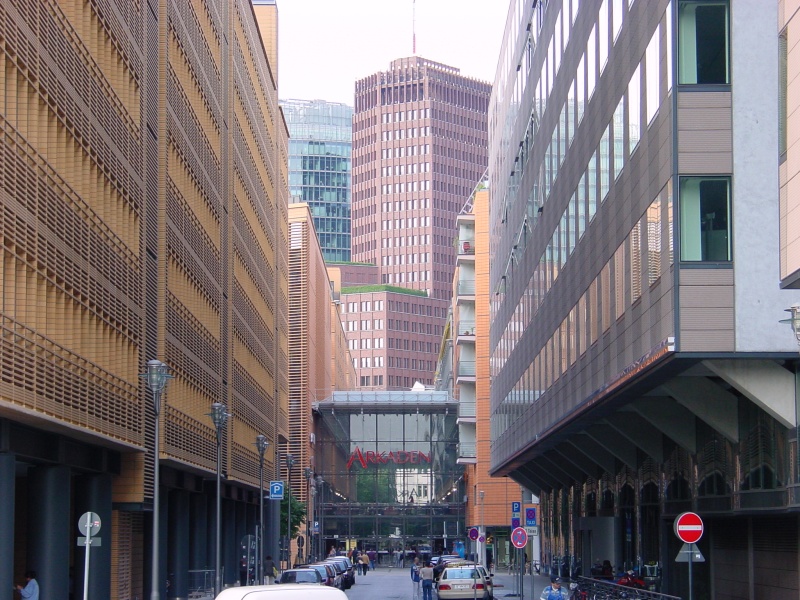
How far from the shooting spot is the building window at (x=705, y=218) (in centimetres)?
2453

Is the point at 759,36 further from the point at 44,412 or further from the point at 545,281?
the point at 545,281

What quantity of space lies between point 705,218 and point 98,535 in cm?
1730

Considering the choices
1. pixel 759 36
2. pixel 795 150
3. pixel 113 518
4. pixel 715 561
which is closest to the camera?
pixel 795 150

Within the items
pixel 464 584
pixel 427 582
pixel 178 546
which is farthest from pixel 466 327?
pixel 464 584

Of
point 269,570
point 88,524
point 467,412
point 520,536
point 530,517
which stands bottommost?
point 269,570

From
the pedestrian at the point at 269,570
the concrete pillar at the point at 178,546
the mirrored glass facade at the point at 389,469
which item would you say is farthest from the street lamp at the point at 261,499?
the mirrored glass facade at the point at 389,469

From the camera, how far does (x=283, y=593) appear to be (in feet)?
45.5

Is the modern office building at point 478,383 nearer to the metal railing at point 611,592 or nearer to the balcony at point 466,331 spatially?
the balcony at point 466,331

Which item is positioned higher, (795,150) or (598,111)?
(598,111)

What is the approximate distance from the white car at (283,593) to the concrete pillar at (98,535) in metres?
20.8

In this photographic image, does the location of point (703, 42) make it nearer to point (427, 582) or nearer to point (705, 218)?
point (705, 218)

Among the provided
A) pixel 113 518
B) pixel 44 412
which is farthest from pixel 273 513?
pixel 44 412

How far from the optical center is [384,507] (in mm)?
108312

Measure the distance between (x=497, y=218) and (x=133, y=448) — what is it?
39.9 meters
